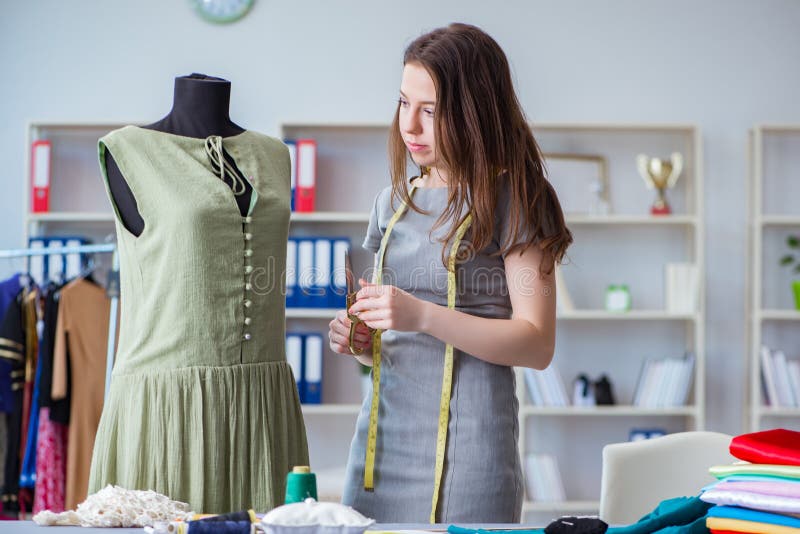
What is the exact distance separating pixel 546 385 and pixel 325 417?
3.59 ft

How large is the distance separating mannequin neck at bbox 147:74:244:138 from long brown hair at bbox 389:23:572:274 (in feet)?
1.43

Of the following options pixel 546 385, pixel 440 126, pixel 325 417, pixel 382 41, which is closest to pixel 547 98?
pixel 382 41

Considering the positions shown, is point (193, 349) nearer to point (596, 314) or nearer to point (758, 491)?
point (758, 491)

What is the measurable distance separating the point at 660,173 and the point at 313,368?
6.21ft

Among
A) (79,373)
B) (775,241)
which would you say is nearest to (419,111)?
(79,373)

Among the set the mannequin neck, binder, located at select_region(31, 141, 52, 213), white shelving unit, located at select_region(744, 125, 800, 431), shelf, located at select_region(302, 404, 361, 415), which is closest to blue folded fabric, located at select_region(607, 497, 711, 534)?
the mannequin neck

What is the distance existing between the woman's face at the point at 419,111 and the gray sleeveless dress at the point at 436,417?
0.34ft

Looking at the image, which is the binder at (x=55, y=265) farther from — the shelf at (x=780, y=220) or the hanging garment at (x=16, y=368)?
the shelf at (x=780, y=220)

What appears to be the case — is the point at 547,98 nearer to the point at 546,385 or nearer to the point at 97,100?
the point at 546,385

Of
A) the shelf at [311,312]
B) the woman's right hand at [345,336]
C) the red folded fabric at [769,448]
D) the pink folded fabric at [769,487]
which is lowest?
the pink folded fabric at [769,487]

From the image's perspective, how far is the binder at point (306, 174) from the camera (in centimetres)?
406

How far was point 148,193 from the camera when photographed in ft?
5.05

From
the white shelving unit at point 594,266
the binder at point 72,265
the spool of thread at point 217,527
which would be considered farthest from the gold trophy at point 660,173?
the spool of thread at point 217,527

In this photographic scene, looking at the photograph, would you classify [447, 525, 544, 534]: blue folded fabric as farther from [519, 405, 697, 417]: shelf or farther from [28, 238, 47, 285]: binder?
[28, 238, 47, 285]: binder
